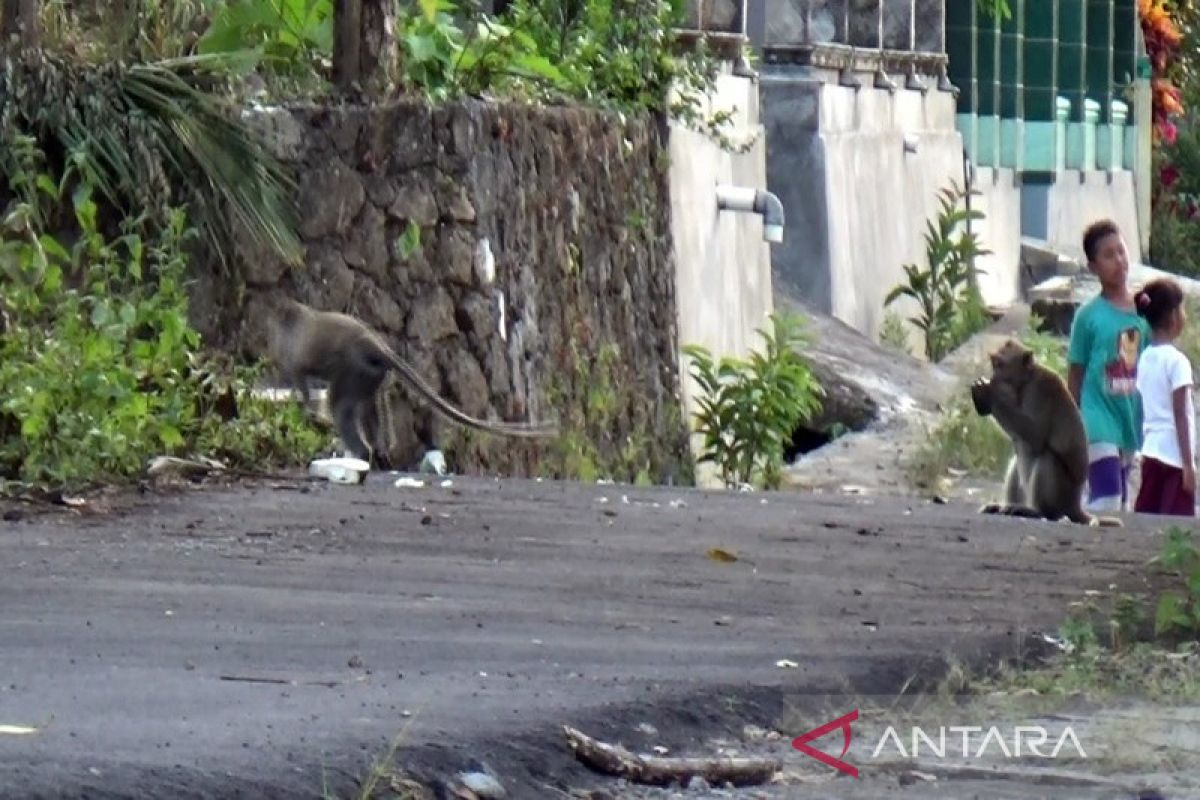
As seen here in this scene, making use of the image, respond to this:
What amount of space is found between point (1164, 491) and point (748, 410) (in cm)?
328

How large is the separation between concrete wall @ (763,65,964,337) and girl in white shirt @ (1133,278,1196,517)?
373 inches

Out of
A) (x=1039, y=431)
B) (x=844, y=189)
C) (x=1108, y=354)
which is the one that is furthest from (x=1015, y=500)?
(x=844, y=189)

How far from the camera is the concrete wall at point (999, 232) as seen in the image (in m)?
27.8

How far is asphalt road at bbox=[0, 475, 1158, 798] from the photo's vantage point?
624 cm

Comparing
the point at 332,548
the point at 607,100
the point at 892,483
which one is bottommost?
the point at 892,483

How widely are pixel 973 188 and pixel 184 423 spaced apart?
16937mm

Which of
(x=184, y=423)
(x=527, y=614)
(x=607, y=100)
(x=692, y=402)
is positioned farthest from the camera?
(x=692, y=402)

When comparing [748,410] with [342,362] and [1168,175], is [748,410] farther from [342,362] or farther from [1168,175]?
[1168,175]

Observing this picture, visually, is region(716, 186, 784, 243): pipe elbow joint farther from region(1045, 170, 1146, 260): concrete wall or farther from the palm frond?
region(1045, 170, 1146, 260): concrete wall

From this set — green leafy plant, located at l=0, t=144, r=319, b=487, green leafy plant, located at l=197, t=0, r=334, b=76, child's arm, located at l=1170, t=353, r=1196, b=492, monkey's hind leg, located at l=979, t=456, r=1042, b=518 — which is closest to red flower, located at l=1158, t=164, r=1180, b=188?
green leafy plant, located at l=197, t=0, r=334, b=76

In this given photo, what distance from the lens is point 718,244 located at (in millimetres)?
16969

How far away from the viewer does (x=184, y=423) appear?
11.5m

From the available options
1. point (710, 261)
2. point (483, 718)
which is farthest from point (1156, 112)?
point (483, 718)

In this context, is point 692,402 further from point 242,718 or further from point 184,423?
point 242,718
